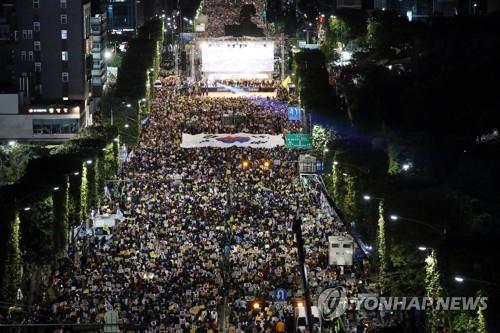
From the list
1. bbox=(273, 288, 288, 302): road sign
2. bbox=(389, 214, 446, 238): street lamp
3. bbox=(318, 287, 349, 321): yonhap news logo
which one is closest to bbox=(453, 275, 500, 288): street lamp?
bbox=(318, 287, 349, 321): yonhap news logo

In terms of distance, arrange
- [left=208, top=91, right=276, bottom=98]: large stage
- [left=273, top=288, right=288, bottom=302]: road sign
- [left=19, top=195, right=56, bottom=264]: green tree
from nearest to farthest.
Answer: [left=273, top=288, right=288, bottom=302]: road sign < [left=19, top=195, right=56, bottom=264]: green tree < [left=208, top=91, right=276, bottom=98]: large stage

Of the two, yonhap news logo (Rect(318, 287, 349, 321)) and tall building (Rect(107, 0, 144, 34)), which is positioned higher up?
tall building (Rect(107, 0, 144, 34))

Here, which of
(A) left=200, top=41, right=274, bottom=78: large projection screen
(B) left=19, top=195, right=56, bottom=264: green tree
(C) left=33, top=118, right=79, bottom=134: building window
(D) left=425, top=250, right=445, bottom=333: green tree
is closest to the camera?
(D) left=425, top=250, right=445, bottom=333: green tree

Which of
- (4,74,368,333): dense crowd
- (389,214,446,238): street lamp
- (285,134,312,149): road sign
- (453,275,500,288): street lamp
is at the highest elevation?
(389,214,446,238): street lamp

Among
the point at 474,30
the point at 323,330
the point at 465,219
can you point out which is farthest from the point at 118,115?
the point at 323,330

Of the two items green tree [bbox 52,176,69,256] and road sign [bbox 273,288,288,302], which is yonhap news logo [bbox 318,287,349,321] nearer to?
road sign [bbox 273,288,288,302]

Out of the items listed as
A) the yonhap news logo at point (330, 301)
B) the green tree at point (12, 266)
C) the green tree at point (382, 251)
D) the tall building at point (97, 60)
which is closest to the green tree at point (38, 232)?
the green tree at point (12, 266)

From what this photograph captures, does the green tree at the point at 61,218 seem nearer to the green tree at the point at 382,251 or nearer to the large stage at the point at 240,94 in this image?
the green tree at the point at 382,251

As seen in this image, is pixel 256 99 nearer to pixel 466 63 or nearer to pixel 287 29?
pixel 466 63
